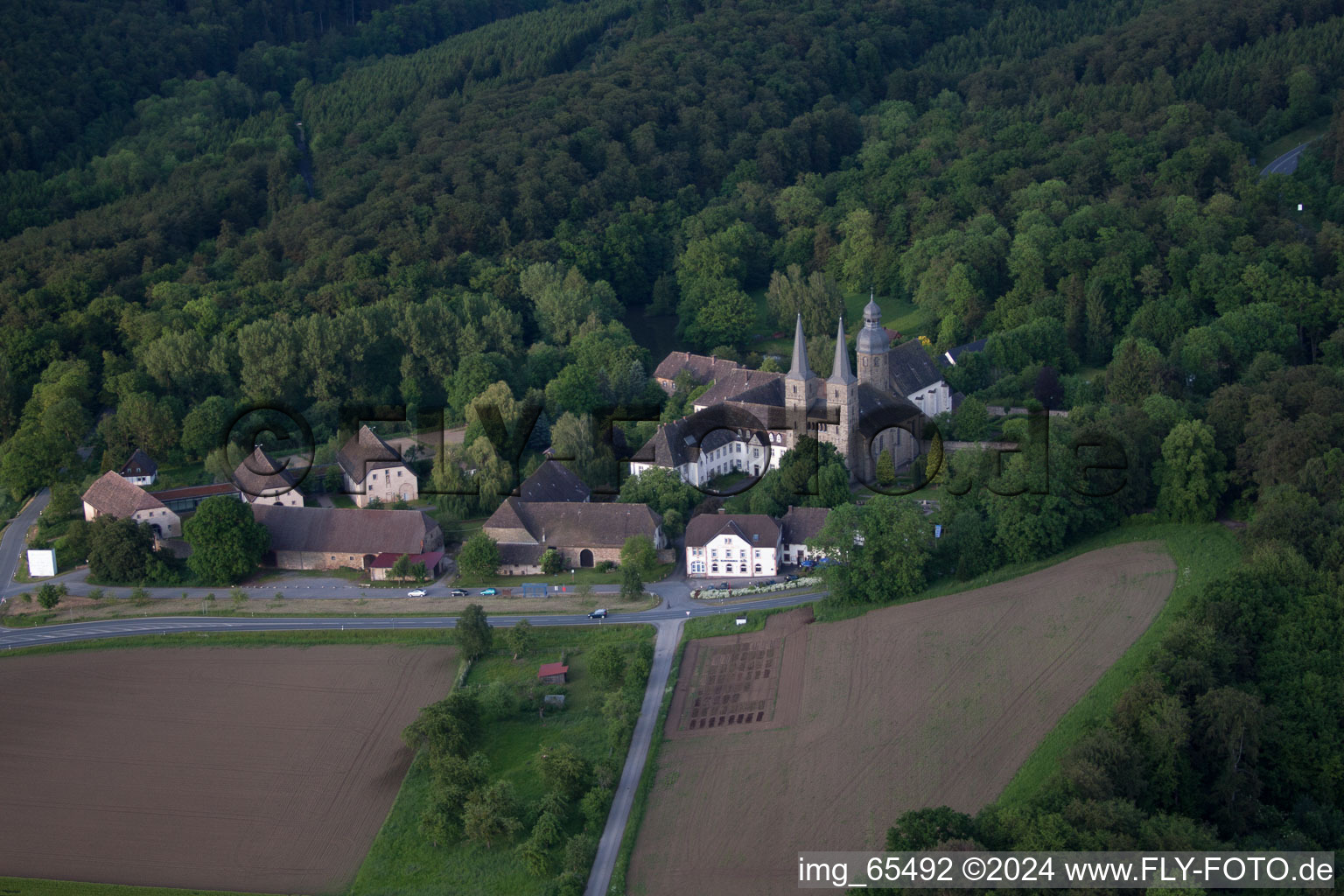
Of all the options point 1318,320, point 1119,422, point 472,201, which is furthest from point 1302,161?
point 472,201

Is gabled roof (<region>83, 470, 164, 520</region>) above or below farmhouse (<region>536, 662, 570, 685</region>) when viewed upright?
above

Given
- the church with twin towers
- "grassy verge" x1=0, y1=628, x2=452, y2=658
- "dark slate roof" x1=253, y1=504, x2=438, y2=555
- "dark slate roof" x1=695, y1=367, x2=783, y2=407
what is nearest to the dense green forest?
"dark slate roof" x1=695, y1=367, x2=783, y2=407

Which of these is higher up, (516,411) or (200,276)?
(200,276)

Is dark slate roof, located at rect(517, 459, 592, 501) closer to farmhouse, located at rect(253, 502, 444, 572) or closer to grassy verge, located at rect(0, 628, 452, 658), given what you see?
farmhouse, located at rect(253, 502, 444, 572)

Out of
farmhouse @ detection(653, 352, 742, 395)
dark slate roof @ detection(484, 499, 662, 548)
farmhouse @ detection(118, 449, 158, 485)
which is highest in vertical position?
farmhouse @ detection(653, 352, 742, 395)

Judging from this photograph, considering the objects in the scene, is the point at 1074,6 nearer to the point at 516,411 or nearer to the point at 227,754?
the point at 516,411

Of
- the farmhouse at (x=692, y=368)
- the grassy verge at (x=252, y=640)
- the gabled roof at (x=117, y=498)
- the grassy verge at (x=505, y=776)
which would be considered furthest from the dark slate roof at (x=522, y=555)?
the farmhouse at (x=692, y=368)

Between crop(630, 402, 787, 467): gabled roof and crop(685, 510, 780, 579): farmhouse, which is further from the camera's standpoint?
crop(630, 402, 787, 467): gabled roof
